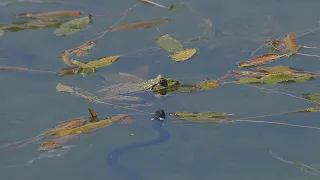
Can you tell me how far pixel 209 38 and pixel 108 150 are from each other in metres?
0.90

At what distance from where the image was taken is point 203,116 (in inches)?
96.3

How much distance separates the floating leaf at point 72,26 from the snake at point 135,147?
2.68 feet

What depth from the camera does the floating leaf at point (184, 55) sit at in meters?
2.83

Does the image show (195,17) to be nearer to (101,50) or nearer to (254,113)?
(101,50)

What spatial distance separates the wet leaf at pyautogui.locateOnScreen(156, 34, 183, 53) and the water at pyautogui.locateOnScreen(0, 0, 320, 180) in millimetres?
40

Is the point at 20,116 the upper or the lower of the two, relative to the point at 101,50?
lower

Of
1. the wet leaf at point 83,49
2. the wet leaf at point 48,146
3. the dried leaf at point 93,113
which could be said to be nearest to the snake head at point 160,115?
the dried leaf at point 93,113

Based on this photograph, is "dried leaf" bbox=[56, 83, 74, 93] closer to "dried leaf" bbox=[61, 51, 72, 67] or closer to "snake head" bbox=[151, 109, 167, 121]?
"dried leaf" bbox=[61, 51, 72, 67]

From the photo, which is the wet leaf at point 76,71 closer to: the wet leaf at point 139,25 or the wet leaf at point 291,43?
the wet leaf at point 139,25

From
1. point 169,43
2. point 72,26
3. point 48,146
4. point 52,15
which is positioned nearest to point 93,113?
point 48,146

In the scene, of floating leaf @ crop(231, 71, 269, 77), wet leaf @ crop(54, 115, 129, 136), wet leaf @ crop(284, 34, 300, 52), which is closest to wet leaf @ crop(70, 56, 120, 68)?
wet leaf @ crop(54, 115, 129, 136)

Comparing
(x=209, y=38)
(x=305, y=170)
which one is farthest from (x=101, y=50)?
(x=305, y=170)

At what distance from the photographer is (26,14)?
10.6 feet

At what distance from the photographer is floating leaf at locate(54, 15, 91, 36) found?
3066mm
